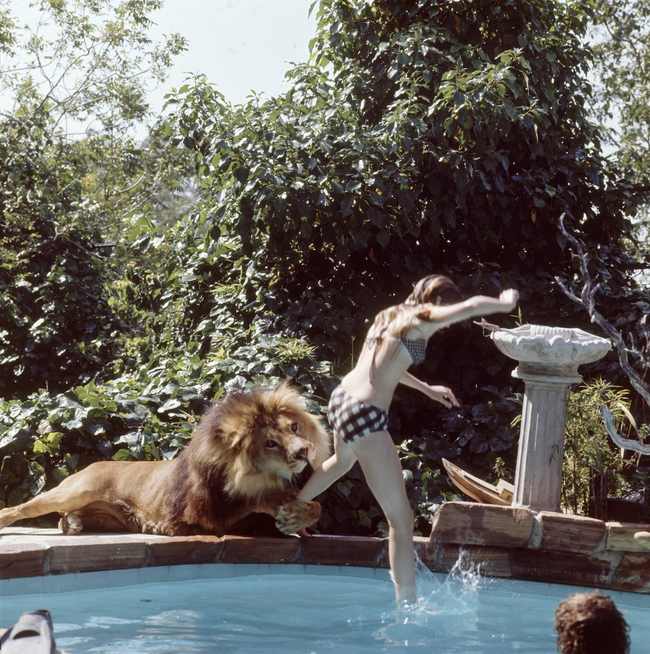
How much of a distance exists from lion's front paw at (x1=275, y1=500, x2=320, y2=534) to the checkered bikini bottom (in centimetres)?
76

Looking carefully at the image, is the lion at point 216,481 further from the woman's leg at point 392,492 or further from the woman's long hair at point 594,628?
the woman's long hair at point 594,628

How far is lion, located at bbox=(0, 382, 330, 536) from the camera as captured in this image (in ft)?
14.4

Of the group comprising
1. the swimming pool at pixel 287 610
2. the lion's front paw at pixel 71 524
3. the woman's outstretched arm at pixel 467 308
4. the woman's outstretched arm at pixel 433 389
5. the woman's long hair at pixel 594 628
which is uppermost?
the woman's outstretched arm at pixel 467 308

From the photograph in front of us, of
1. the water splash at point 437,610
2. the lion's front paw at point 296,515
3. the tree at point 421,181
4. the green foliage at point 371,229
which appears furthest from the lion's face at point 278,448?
the tree at point 421,181

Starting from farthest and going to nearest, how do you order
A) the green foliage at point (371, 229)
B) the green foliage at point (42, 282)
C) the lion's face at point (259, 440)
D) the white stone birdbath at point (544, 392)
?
1. the green foliage at point (42, 282)
2. the green foliage at point (371, 229)
3. the white stone birdbath at point (544, 392)
4. the lion's face at point (259, 440)

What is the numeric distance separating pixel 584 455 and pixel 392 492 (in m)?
1.83

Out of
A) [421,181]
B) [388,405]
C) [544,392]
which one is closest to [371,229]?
[421,181]

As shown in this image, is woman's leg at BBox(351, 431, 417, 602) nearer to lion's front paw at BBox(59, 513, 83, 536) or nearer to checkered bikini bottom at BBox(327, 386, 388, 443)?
checkered bikini bottom at BBox(327, 386, 388, 443)

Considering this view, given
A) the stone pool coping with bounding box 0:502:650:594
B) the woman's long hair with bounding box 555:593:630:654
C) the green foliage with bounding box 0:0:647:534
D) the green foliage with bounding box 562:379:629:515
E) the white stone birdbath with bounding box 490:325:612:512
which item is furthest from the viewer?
the green foliage with bounding box 0:0:647:534

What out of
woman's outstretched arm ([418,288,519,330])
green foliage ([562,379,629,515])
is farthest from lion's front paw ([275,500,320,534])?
green foliage ([562,379,629,515])

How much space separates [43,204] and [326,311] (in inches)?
198

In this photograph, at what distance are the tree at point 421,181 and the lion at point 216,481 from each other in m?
1.48

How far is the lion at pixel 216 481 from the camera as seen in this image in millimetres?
4375

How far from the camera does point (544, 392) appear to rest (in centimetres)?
489
